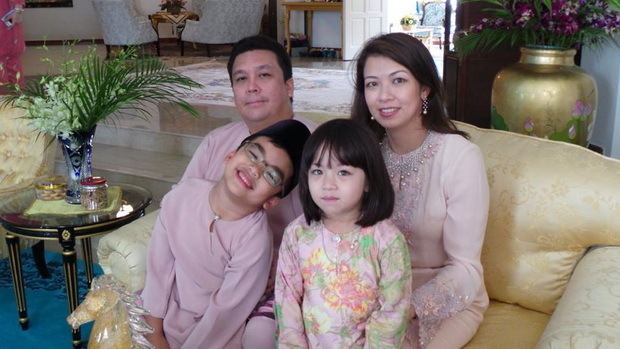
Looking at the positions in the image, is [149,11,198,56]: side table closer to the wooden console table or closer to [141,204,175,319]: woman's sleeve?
the wooden console table

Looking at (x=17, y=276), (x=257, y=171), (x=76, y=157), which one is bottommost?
(x=17, y=276)

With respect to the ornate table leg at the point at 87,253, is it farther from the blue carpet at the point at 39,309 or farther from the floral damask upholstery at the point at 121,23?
the floral damask upholstery at the point at 121,23

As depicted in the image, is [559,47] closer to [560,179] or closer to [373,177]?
[560,179]

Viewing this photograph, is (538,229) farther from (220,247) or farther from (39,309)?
(39,309)

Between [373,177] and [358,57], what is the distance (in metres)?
0.41

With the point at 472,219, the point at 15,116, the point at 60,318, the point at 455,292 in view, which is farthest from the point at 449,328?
the point at 15,116

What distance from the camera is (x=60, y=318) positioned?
2838 mm

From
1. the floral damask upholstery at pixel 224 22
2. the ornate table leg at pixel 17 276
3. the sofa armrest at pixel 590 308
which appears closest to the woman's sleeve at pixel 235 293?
the sofa armrest at pixel 590 308

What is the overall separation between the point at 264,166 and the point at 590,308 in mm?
828

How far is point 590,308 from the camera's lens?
4.50ft

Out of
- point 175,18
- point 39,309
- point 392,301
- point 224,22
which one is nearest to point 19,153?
point 39,309

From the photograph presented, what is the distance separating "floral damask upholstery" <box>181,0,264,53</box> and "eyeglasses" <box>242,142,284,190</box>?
326 inches

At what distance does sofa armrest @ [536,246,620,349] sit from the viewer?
1.23m

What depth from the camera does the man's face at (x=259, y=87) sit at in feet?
6.39
